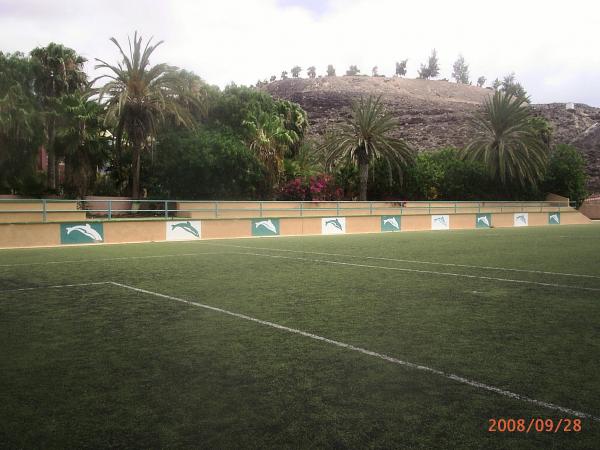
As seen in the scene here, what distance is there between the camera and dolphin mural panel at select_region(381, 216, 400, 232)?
32.5 m

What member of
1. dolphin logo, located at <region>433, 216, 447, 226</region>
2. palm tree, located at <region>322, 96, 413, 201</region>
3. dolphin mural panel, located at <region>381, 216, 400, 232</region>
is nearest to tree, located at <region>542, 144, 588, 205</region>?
palm tree, located at <region>322, 96, 413, 201</region>

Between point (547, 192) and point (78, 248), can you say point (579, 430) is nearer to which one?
point (78, 248)

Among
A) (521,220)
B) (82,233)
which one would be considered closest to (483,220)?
(521,220)

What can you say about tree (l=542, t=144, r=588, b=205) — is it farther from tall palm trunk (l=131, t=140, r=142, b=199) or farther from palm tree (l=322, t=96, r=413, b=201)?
tall palm trunk (l=131, t=140, r=142, b=199)

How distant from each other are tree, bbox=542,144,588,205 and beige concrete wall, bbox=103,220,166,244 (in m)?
44.2

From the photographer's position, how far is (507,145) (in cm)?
5141

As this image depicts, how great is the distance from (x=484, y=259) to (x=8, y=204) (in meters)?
25.9

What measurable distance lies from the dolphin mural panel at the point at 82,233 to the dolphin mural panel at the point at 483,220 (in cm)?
2476

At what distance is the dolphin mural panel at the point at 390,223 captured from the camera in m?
32.5

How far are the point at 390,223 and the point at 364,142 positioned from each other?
13003mm

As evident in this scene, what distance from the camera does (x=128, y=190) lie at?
47.7m

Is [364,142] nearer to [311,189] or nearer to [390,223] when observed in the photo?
[311,189]

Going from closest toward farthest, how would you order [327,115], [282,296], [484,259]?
1. [282,296]
2. [484,259]
3. [327,115]

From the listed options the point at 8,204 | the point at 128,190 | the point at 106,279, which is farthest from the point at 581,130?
the point at 106,279
